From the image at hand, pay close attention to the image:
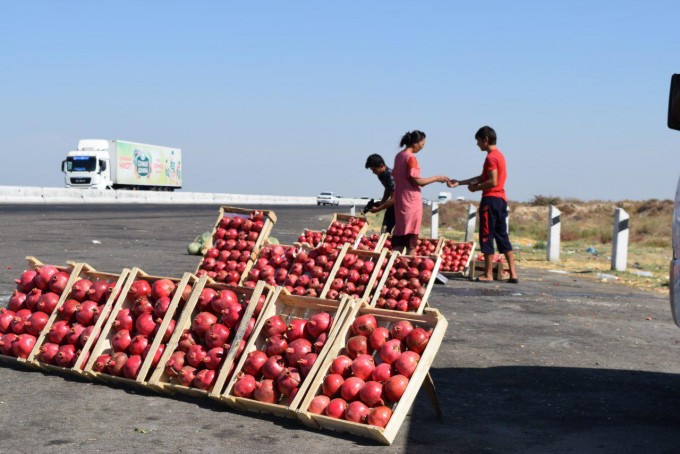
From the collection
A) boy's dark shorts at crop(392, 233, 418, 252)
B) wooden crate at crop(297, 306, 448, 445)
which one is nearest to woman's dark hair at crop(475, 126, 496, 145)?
boy's dark shorts at crop(392, 233, 418, 252)

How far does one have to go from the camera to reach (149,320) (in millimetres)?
6867

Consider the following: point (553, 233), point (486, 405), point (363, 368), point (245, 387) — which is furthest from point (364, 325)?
point (553, 233)

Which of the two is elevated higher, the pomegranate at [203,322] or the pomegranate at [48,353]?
the pomegranate at [203,322]

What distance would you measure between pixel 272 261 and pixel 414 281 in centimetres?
189

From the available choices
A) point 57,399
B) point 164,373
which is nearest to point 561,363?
point 164,373

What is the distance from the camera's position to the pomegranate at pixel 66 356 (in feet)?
22.9

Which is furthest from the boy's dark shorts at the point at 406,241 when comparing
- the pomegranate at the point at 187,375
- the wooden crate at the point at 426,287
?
the pomegranate at the point at 187,375

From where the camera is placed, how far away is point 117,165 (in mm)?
59688

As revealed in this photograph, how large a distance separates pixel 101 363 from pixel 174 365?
0.67m

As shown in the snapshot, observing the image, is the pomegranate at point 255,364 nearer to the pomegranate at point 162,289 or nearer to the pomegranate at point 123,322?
the pomegranate at point 162,289

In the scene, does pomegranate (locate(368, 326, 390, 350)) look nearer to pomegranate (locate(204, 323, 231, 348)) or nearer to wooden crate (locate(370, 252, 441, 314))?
pomegranate (locate(204, 323, 231, 348))

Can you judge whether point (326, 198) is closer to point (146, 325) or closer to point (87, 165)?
point (87, 165)

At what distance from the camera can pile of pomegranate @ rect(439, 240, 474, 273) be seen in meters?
16.5

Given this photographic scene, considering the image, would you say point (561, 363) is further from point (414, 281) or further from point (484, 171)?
Result: point (484, 171)
